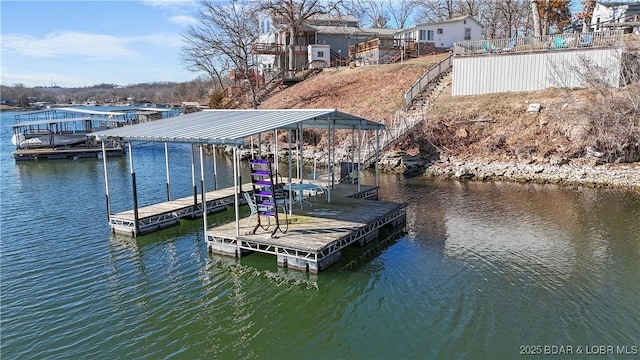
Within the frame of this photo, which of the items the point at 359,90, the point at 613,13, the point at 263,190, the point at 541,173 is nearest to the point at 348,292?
the point at 263,190

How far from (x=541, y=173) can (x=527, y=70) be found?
28.5ft

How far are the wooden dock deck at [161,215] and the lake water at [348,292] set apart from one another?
16.7 inches

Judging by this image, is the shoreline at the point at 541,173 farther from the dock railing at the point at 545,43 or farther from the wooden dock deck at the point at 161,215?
the wooden dock deck at the point at 161,215

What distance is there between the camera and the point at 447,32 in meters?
44.7

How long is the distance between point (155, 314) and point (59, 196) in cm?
1568

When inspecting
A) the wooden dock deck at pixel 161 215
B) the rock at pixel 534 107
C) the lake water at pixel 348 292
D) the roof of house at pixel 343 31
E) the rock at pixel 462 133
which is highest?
the roof of house at pixel 343 31

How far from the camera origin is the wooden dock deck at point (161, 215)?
1538cm

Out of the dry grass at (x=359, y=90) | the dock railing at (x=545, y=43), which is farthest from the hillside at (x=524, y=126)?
the dock railing at (x=545, y=43)

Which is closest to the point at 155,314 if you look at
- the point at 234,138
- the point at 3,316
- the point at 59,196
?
the point at 3,316

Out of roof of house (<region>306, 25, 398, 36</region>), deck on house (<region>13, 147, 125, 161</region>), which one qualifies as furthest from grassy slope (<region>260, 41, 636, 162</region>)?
deck on house (<region>13, 147, 125, 161</region>)

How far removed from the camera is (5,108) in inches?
5241

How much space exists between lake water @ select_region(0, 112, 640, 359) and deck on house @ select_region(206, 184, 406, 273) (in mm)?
388

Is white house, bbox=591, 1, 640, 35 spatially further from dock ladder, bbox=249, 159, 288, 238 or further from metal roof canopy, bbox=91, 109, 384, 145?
dock ladder, bbox=249, 159, 288, 238

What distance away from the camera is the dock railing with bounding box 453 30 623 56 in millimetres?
26094
